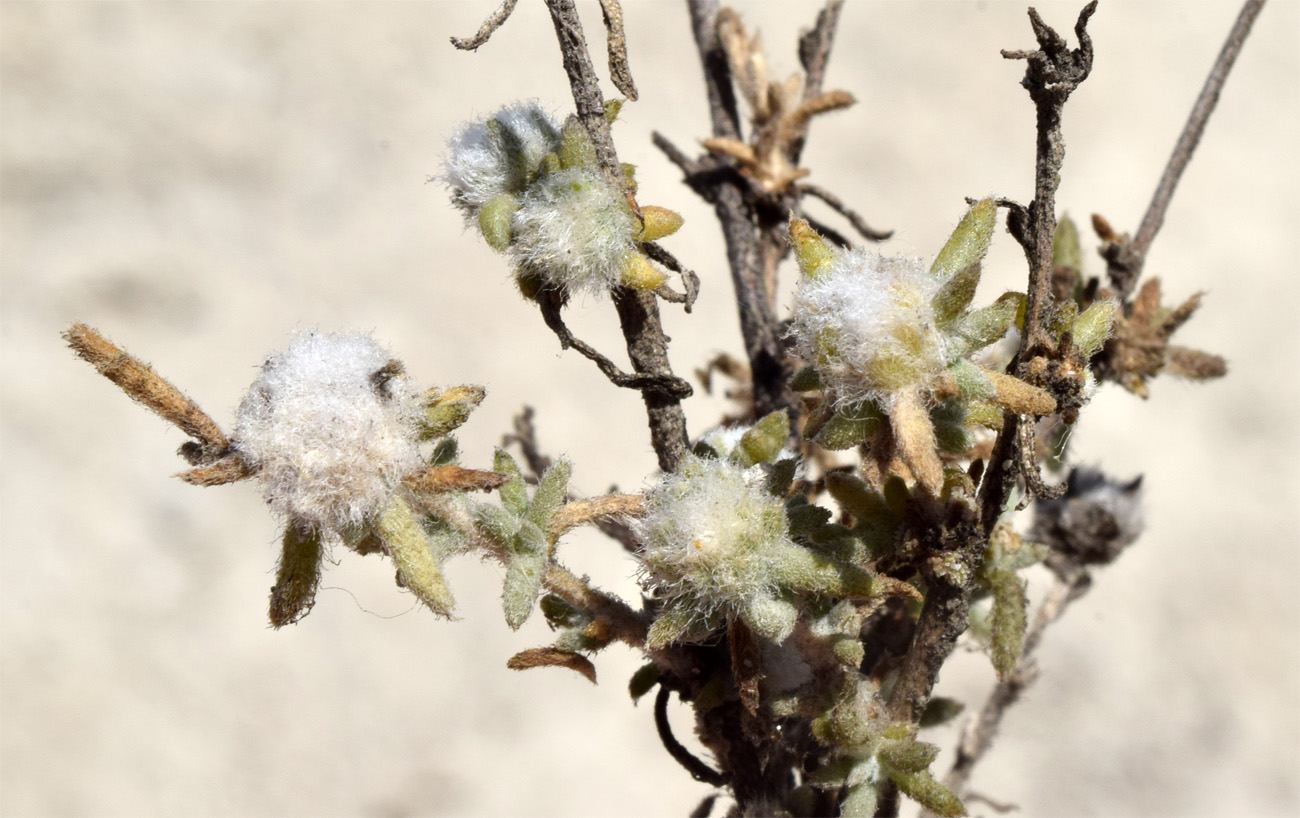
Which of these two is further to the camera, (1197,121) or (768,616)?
(1197,121)

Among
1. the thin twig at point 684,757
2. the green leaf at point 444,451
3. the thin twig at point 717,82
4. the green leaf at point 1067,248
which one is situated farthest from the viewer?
the thin twig at point 717,82

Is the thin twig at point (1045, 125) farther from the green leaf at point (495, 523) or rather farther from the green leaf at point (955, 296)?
the green leaf at point (495, 523)

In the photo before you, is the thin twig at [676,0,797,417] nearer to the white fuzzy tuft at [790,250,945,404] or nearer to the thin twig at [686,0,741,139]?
the thin twig at [686,0,741,139]

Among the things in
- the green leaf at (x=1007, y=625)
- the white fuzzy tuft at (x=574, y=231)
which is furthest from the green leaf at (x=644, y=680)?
the white fuzzy tuft at (x=574, y=231)

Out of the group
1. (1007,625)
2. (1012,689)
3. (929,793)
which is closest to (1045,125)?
(1007,625)

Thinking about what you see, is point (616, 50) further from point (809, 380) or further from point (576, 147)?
point (809, 380)

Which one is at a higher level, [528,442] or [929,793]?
[528,442]

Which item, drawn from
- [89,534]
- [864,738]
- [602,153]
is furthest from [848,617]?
[89,534]
